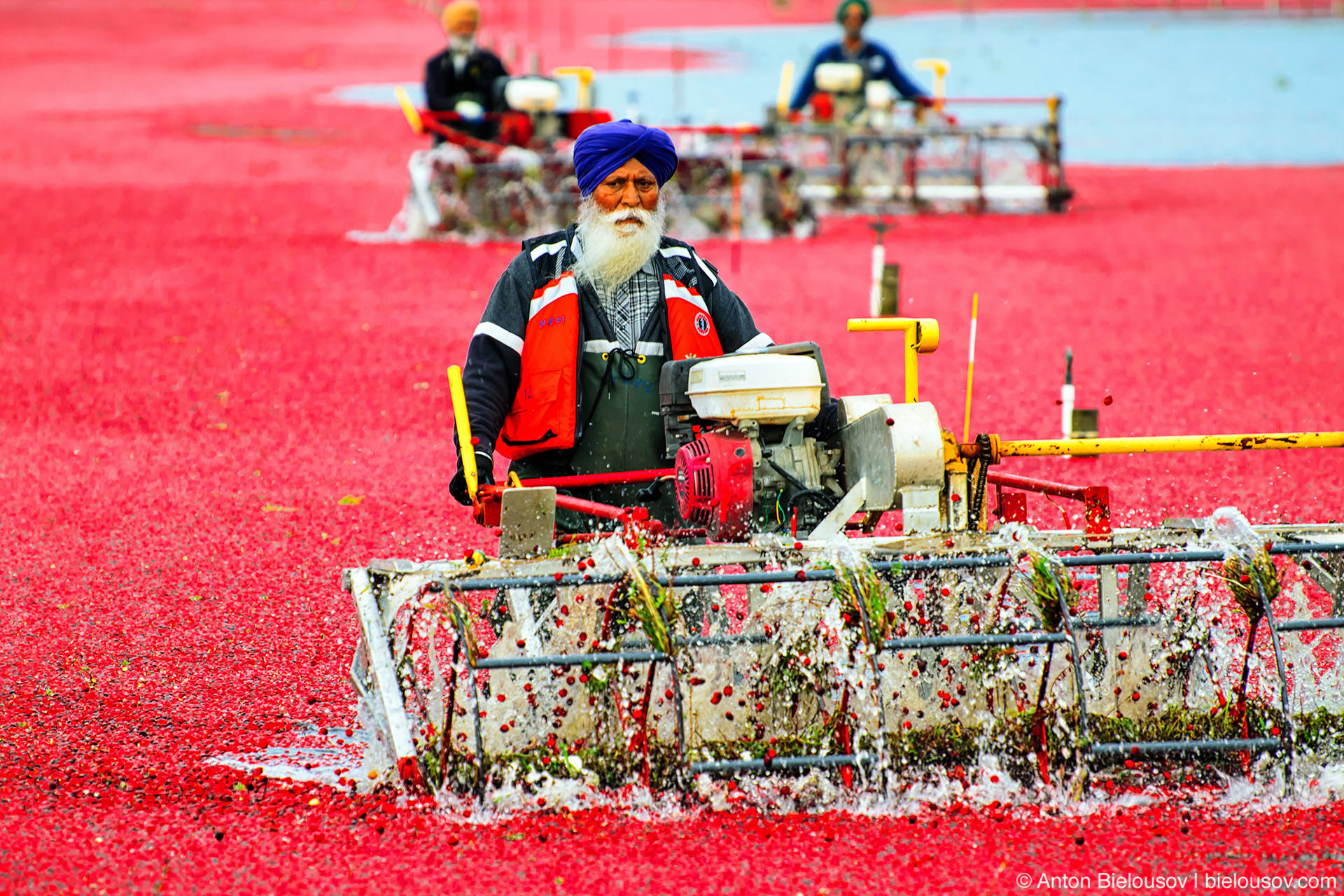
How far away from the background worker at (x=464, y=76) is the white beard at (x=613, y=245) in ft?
32.9

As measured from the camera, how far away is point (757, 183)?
14758mm

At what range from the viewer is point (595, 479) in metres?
4.49

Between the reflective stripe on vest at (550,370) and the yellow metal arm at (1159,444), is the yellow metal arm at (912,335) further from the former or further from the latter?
the reflective stripe on vest at (550,370)

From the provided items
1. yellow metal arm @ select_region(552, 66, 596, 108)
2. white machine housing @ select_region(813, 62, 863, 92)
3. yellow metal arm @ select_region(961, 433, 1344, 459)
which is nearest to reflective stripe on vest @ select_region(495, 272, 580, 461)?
→ yellow metal arm @ select_region(961, 433, 1344, 459)

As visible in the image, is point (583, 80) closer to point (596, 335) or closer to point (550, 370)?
point (596, 335)

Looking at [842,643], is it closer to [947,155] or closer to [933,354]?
[933,354]

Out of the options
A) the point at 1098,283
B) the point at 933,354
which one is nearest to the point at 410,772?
the point at 933,354

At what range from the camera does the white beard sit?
4605 mm

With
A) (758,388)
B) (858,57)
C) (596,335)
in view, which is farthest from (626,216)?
(858,57)

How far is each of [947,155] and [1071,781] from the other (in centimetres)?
1329

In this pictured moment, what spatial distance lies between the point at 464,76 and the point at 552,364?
10.8 metres

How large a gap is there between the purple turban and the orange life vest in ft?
0.97

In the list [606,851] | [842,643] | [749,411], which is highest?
[749,411]

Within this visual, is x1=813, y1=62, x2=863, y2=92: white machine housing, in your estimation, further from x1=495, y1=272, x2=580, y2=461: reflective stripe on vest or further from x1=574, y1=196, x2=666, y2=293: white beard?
x1=495, y1=272, x2=580, y2=461: reflective stripe on vest
